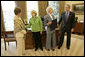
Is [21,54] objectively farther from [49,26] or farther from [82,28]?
[82,28]

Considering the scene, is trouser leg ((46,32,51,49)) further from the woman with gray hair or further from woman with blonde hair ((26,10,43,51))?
woman with blonde hair ((26,10,43,51))

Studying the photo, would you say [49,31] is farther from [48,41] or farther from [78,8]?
[78,8]

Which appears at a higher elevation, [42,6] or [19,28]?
[42,6]

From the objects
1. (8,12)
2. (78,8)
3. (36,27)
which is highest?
(78,8)

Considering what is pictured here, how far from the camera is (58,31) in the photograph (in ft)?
12.9

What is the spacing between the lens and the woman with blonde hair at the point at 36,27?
3287 mm

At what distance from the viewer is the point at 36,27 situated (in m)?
3.33

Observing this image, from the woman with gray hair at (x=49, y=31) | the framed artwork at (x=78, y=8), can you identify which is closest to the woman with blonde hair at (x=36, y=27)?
the woman with gray hair at (x=49, y=31)

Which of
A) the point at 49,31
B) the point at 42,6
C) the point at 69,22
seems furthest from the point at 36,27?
the point at 42,6

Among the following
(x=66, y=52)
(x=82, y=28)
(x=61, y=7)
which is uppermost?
(x=61, y=7)

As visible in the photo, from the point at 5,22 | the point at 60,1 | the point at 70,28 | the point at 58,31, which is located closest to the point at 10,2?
the point at 5,22

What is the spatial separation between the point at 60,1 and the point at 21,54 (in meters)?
3.66

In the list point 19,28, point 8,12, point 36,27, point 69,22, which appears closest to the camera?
point 19,28

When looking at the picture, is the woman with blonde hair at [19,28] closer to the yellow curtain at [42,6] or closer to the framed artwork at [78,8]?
the yellow curtain at [42,6]
